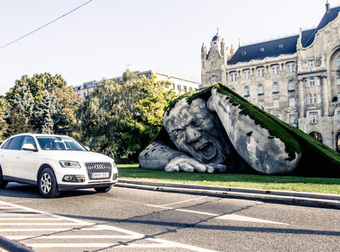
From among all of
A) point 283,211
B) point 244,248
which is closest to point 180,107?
point 283,211

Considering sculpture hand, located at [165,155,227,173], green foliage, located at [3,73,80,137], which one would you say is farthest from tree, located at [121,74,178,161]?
sculpture hand, located at [165,155,227,173]

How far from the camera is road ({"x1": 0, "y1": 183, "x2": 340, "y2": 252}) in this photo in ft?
13.9

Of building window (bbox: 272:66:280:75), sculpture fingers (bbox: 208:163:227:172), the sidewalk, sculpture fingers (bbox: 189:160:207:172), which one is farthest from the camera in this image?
building window (bbox: 272:66:280:75)

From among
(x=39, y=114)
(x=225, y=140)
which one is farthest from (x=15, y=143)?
(x=39, y=114)

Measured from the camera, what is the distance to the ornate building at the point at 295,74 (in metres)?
50.1

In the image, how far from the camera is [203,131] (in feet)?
57.2

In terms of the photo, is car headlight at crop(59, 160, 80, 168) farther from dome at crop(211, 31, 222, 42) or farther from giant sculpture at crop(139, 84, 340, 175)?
dome at crop(211, 31, 222, 42)

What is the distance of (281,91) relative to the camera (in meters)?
56.0

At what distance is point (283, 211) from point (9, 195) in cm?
776

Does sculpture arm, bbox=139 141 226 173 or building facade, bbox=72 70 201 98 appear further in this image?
building facade, bbox=72 70 201 98

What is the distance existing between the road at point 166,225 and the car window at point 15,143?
227 centimetres

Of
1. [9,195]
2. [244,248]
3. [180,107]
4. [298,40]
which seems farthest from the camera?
[298,40]

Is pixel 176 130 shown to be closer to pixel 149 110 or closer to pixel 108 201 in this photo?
pixel 108 201

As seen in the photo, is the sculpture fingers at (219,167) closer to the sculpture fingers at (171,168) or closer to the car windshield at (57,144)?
the sculpture fingers at (171,168)
